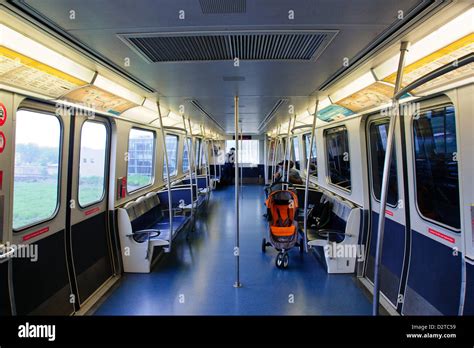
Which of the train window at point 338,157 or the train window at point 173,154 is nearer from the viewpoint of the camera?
the train window at point 338,157

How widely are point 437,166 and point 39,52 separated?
13.4 feet

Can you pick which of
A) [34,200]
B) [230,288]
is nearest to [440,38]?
[230,288]

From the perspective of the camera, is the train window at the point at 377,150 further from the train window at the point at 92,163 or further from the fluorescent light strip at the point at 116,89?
the train window at the point at 92,163

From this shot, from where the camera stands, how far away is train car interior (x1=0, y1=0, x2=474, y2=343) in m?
1.58

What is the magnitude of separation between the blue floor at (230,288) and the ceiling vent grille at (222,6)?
3.44 metres

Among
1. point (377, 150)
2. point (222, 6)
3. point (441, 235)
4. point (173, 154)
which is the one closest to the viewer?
point (222, 6)

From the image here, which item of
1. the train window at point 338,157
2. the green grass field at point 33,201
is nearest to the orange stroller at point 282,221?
the train window at point 338,157

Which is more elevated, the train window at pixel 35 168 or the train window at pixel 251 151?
the train window at pixel 251 151

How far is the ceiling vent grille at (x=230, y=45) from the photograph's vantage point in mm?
1734

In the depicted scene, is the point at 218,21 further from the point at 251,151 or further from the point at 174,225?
the point at 251,151

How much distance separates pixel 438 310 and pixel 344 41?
298 centimetres

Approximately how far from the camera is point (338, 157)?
228 inches

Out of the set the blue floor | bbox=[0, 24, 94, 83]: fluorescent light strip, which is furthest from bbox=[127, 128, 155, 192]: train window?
bbox=[0, 24, 94, 83]: fluorescent light strip
